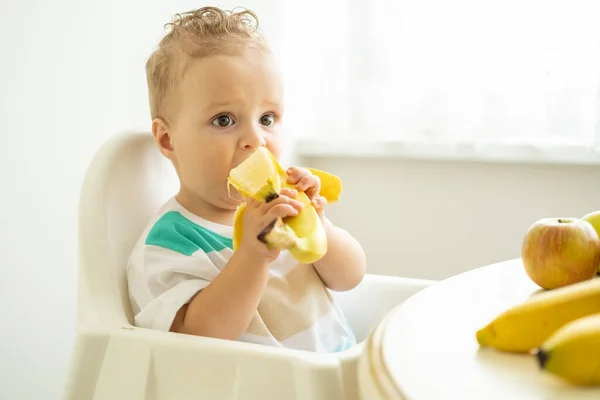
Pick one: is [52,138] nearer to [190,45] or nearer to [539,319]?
[190,45]

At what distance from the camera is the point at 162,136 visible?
3.38 ft

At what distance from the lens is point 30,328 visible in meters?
1.23

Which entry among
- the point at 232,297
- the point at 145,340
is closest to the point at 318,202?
the point at 232,297

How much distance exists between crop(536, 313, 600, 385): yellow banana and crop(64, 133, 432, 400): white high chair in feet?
1.01

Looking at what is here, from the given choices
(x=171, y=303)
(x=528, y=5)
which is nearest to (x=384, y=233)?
(x=528, y=5)

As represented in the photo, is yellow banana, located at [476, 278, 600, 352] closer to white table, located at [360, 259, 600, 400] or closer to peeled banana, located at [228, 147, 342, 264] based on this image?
white table, located at [360, 259, 600, 400]

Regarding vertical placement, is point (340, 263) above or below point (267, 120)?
below

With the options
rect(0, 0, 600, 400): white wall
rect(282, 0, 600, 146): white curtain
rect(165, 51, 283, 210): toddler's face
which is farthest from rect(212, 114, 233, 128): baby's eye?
rect(282, 0, 600, 146): white curtain

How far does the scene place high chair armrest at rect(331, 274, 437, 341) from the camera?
3.37ft

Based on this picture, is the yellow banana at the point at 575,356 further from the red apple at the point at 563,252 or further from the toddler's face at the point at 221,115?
the toddler's face at the point at 221,115

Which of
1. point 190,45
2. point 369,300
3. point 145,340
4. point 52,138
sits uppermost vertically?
point 190,45

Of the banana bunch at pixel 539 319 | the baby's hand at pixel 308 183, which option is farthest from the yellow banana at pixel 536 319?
the baby's hand at pixel 308 183

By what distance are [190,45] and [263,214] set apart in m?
0.37

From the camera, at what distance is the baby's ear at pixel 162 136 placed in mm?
1022
